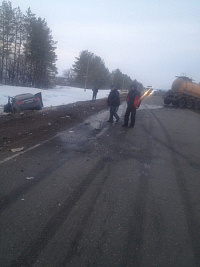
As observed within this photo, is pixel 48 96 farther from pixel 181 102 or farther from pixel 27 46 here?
pixel 27 46

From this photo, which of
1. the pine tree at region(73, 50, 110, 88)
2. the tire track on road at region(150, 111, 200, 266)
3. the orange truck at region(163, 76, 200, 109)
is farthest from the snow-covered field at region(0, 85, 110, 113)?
the pine tree at region(73, 50, 110, 88)

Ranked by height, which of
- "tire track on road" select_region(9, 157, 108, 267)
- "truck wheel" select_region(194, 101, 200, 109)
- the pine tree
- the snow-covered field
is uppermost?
the pine tree

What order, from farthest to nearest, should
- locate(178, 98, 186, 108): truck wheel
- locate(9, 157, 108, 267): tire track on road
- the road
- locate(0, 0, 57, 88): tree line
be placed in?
1. locate(0, 0, 57, 88): tree line
2. locate(178, 98, 186, 108): truck wheel
3. the road
4. locate(9, 157, 108, 267): tire track on road

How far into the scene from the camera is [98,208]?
326 centimetres

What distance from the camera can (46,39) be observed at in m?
44.7

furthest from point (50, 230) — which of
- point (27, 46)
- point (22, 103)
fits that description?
point (27, 46)

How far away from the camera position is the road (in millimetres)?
2412

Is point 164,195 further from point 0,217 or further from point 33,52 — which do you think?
point 33,52

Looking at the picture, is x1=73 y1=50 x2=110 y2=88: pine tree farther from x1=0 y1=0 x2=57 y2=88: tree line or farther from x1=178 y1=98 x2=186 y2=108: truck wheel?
x1=178 y1=98 x2=186 y2=108: truck wheel

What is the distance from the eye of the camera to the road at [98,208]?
241cm

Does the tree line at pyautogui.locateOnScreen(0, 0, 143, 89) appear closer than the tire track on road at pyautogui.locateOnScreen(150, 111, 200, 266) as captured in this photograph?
No

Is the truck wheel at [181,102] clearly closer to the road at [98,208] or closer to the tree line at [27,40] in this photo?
the road at [98,208]

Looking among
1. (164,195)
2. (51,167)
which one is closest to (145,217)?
(164,195)

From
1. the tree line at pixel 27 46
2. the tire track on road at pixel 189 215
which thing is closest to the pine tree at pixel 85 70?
the tree line at pixel 27 46
